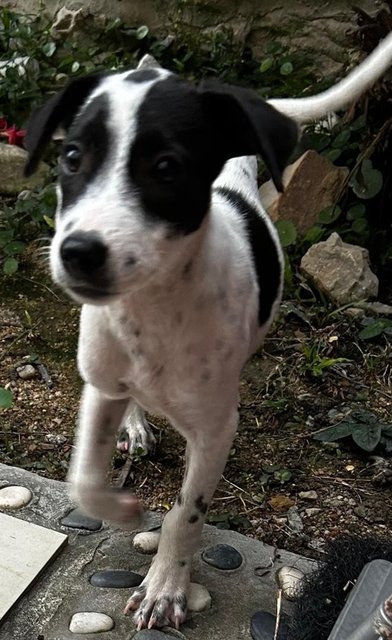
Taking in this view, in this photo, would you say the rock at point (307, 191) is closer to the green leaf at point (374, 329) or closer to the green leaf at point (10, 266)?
the green leaf at point (374, 329)

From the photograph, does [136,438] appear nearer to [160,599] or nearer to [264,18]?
[160,599]

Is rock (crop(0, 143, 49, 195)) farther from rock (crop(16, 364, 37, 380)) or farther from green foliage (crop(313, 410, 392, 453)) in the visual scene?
green foliage (crop(313, 410, 392, 453))

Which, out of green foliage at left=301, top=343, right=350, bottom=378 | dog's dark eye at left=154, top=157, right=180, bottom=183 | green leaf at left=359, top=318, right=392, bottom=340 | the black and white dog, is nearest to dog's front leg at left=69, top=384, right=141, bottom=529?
the black and white dog

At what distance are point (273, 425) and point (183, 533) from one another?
1016 mm

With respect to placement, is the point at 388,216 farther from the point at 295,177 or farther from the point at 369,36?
the point at 369,36

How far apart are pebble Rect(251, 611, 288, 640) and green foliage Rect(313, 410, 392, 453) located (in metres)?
Answer: 0.93

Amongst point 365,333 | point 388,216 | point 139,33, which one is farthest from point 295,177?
point 139,33

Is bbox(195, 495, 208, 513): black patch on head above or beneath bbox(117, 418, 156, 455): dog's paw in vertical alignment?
above

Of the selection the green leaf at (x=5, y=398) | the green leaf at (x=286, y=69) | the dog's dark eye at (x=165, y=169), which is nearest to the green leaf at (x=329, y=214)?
the green leaf at (x=286, y=69)

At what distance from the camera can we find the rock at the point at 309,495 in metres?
3.11

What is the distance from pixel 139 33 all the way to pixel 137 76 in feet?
11.9

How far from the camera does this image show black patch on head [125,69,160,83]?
2.00 meters

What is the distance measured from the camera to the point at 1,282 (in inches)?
164

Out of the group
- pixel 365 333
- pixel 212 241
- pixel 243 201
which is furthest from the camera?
pixel 365 333
